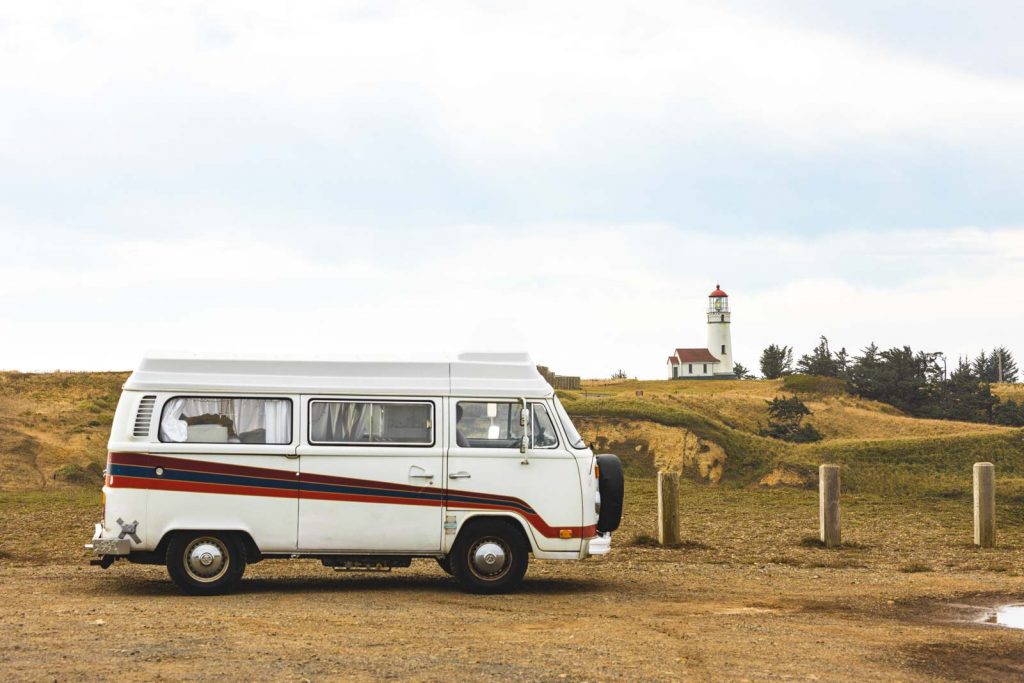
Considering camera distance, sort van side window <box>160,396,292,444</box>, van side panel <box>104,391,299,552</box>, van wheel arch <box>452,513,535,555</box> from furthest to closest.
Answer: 1. van wheel arch <box>452,513,535,555</box>
2. van side window <box>160,396,292,444</box>
3. van side panel <box>104,391,299,552</box>

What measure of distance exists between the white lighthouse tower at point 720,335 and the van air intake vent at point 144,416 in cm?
9387

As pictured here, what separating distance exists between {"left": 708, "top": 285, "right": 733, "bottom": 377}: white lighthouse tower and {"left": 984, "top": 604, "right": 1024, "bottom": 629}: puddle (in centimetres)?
9182

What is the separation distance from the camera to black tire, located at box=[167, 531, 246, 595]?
1359cm

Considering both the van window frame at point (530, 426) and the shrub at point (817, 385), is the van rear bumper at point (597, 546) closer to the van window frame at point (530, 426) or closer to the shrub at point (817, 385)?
the van window frame at point (530, 426)

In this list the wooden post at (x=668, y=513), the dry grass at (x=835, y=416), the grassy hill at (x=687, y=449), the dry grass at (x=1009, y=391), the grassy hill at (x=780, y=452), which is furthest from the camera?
the dry grass at (x=1009, y=391)

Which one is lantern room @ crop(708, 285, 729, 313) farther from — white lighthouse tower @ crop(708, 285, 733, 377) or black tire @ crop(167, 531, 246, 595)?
black tire @ crop(167, 531, 246, 595)

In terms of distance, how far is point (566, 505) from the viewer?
14.0 metres

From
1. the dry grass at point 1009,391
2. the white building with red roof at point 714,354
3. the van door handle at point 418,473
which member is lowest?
the van door handle at point 418,473

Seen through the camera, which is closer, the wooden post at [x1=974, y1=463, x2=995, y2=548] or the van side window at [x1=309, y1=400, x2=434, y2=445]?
the van side window at [x1=309, y1=400, x2=434, y2=445]

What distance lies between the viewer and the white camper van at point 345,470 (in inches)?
533

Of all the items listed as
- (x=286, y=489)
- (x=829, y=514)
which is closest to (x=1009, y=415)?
(x=829, y=514)

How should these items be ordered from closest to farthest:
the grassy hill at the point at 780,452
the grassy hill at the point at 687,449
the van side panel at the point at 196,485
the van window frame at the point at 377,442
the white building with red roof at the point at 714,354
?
the van side panel at the point at 196,485 < the van window frame at the point at 377,442 < the grassy hill at the point at 687,449 < the grassy hill at the point at 780,452 < the white building with red roof at the point at 714,354

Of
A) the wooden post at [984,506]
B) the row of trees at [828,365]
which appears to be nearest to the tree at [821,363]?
the row of trees at [828,365]

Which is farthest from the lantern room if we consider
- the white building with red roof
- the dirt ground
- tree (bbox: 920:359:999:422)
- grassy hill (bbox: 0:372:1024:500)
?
the dirt ground
